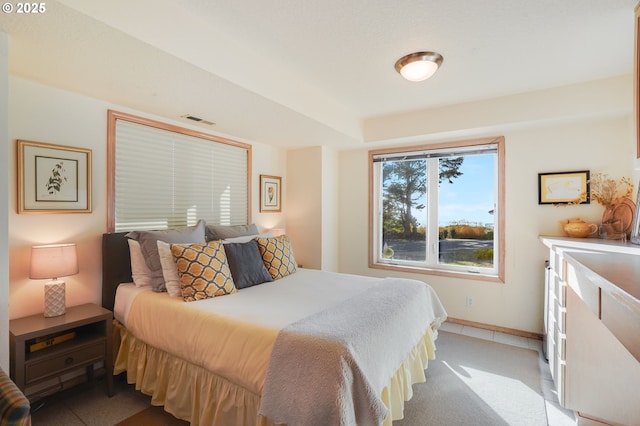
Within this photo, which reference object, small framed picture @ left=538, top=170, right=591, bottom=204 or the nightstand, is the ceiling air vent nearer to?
the nightstand

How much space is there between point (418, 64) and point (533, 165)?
190cm

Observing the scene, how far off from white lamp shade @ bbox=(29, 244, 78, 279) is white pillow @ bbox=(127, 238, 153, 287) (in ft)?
1.24

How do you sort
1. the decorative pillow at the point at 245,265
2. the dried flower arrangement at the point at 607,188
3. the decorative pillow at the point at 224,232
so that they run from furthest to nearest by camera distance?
the decorative pillow at the point at 224,232, the dried flower arrangement at the point at 607,188, the decorative pillow at the point at 245,265

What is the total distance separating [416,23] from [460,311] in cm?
310

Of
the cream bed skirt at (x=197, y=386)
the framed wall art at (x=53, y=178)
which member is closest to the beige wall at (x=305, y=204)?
the cream bed skirt at (x=197, y=386)

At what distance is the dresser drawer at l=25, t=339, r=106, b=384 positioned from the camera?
1777mm

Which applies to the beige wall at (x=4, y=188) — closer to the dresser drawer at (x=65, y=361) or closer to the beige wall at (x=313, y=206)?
the dresser drawer at (x=65, y=361)

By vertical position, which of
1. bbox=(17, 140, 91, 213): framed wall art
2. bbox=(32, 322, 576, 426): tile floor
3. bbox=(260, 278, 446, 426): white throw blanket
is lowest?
bbox=(32, 322, 576, 426): tile floor

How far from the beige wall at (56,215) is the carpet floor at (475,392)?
1.07 meters

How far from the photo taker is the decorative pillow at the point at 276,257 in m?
2.76

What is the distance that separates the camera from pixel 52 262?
195 centimetres

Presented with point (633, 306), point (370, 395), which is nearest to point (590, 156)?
point (633, 306)

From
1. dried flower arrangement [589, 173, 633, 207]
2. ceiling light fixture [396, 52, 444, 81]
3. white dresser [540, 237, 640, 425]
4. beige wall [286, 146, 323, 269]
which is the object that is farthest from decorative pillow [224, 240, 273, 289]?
dried flower arrangement [589, 173, 633, 207]

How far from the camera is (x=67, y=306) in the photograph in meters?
2.24
